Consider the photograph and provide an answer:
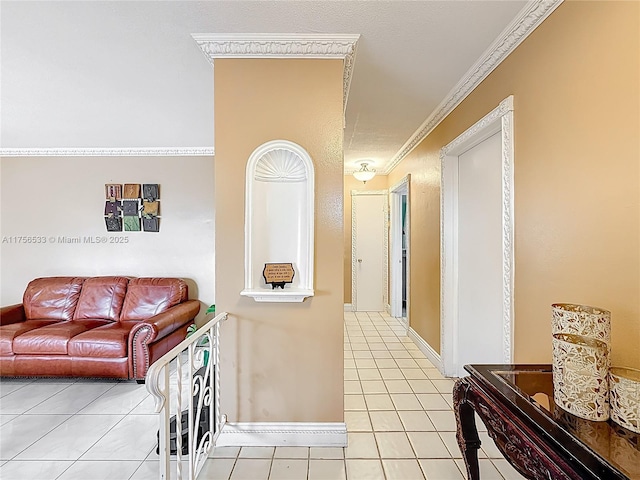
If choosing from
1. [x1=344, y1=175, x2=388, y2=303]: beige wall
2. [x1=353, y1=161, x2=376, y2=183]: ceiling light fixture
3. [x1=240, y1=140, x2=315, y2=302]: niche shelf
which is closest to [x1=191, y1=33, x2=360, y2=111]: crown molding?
[x1=240, y1=140, x2=315, y2=302]: niche shelf

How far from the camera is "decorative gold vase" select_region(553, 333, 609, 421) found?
95 centimetres

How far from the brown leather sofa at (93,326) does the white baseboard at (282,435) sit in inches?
52.9

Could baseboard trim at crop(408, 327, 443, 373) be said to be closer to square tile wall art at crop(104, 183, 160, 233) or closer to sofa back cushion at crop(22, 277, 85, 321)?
square tile wall art at crop(104, 183, 160, 233)

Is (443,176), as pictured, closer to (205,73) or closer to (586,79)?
(586,79)

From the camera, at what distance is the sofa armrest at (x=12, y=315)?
3296 millimetres

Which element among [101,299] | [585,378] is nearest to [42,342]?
[101,299]

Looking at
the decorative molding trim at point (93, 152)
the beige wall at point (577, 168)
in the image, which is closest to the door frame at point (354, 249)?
the decorative molding trim at point (93, 152)

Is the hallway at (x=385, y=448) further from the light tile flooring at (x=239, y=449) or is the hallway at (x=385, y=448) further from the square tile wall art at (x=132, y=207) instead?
the square tile wall art at (x=132, y=207)

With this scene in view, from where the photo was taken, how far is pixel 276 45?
1.84 m

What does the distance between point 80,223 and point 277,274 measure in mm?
3536

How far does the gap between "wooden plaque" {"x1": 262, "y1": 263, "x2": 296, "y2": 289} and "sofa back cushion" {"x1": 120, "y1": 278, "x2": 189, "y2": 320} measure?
2.18 metres

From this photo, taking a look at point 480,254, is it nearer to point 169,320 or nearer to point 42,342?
point 169,320

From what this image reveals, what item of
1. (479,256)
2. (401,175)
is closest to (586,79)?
(479,256)

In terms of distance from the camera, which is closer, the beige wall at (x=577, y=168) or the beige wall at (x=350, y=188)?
the beige wall at (x=577, y=168)
